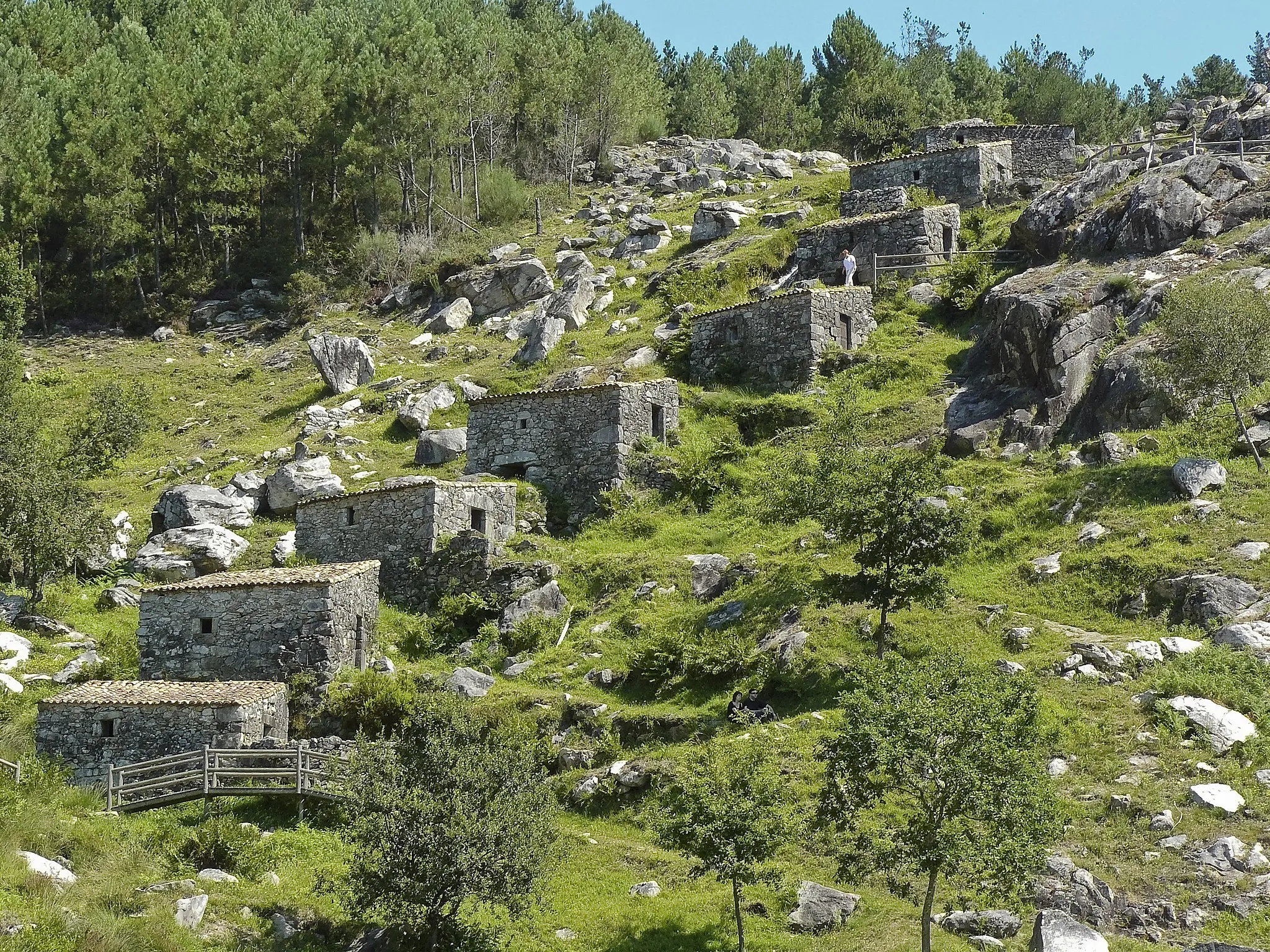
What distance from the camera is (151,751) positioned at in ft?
81.8

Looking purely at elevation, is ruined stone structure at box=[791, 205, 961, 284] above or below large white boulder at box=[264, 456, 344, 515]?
above

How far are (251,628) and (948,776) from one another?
57.3 feet

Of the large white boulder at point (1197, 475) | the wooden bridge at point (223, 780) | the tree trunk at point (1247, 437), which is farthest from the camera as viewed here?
the tree trunk at point (1247, 437)

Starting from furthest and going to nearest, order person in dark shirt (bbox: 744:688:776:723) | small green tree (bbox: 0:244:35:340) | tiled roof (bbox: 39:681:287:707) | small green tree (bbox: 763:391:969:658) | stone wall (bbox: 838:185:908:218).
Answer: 1. small green tree (bbox: 0:244:35:340)
2. stone wall (bbox: 838:185:908:218)
3. tiled roof (bbox: 39:681:287:707)
4. small green tree (bbox: 763:391:969:658)
5. person in dark shirt (bbox: 744:688:776:723)

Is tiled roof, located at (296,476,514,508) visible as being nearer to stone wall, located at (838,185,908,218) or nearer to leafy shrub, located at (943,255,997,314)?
leafy shrub, located at (943,255,997,314)

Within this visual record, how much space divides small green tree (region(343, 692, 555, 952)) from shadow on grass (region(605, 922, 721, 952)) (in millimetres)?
1565

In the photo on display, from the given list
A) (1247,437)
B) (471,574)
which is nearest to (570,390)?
(471,574)

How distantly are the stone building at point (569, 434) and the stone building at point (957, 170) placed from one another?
18884mm

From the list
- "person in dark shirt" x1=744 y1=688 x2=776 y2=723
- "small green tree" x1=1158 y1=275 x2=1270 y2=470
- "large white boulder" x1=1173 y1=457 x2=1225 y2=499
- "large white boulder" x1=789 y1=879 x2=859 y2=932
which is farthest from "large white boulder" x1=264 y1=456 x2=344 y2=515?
"small green tree" x1=1158 y1=275 x2=1270 y2=470

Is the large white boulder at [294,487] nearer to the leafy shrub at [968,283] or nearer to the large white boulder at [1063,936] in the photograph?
the leafy shrub at [968,283]

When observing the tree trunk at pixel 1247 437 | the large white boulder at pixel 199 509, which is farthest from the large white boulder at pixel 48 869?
the tree trunk at pixel 1247 437

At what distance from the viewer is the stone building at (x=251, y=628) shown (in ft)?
91.5

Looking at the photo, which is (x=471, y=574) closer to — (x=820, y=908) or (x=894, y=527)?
(x=894, y=527)

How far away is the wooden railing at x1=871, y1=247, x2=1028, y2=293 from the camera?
43.0 m
